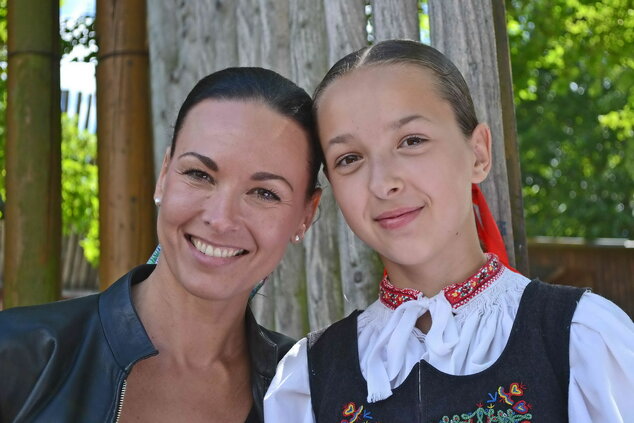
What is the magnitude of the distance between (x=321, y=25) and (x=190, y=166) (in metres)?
1.17

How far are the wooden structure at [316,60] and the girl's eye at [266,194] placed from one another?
26.2 inches

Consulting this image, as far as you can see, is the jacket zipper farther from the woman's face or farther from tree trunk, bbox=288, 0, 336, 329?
tree trunk, bbox=288, 0, 336, 329

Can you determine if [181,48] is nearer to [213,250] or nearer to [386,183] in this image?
[213,250]

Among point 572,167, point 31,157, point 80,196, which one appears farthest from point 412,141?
point 572,167

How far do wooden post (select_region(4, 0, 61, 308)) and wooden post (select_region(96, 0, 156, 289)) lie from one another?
0.26 m

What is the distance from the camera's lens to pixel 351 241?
3.12m

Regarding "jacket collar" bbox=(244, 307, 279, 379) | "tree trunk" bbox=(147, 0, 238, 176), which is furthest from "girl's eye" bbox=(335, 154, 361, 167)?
"tree trunk" bbox=(147, 0, 238, 176)

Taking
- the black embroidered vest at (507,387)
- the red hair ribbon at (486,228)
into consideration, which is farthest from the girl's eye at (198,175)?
the red hair ribbon at (486,228)

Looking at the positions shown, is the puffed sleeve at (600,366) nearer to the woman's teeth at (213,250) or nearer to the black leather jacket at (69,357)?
the woman's teeth at (213,250)

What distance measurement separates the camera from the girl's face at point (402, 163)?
2203 mm

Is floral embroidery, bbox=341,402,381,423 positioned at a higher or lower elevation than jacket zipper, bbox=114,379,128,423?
lower

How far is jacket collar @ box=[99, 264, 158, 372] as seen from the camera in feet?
7.94

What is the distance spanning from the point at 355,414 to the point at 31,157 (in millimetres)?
2564

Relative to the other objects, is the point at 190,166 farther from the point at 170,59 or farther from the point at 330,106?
the point at 170,59
